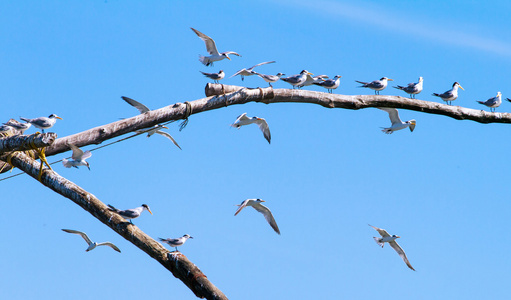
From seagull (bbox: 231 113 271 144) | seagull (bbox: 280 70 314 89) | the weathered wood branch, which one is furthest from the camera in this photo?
seagull (bbox: 280 70 314 89)

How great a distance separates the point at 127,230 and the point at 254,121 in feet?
19.3

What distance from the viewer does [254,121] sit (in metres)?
16.7

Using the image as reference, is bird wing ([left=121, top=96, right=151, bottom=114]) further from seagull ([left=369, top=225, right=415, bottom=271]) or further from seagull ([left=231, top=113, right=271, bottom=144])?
seagull ([left=369, top=225, right=415, bottom=271])

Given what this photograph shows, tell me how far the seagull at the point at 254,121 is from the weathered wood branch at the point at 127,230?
514 cm

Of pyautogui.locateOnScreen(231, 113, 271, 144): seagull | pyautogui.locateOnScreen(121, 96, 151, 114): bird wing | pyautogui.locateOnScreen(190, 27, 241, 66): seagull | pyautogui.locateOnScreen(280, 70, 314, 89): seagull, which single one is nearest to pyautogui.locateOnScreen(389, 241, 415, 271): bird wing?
pyautogui.locateOnScreen(231, 113, 271, 144): seagull

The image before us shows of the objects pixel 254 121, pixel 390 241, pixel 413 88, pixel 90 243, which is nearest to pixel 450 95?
pixel 413 88

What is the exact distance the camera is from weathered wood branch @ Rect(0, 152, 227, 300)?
35.1 feet

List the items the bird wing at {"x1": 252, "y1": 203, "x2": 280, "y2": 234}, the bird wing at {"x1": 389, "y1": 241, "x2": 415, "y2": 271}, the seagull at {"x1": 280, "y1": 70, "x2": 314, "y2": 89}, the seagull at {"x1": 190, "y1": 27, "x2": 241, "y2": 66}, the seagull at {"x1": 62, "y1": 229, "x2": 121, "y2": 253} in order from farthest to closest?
1. the bird wing at {"x1": 389, "y1": 241, "x2": 415, "y2": 271}
2. the seagull at {"x1": 280, "y1": 70, "x2": 314, "y2": 89}
3. the seagull at {"x1": 190, "y1": 27, "x2": 241, "y2": 66}
4. the bird wing at {"x1": 252, "y1": 203, "x2": 280, "y2": 234}
5. the seagull at {"x1": 62, "y1": 229, "x2": 121, "y2": 253}

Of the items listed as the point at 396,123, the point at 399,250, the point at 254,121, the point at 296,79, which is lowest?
the point at 399,250

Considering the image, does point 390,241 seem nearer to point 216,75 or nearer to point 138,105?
point 216,75

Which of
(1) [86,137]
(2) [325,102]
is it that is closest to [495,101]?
(2) [325,102]

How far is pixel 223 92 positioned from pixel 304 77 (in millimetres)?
5754

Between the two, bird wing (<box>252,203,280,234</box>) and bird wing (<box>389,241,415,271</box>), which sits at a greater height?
bird wing (<box>252,203,280,234</box>)

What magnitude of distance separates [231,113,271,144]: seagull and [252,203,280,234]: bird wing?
2.00m
